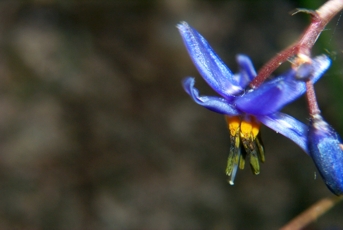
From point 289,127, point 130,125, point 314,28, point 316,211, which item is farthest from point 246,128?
point 130,125

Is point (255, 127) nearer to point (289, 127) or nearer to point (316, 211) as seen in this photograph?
point (289, 127)

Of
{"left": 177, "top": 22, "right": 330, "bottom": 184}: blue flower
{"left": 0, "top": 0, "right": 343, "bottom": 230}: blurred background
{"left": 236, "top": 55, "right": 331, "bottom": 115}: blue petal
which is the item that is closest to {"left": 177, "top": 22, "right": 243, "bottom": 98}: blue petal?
{"left": 177, "top": 22, "right": 330, "bottom": 184}: blue flower

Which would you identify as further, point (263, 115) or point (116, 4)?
point (116, 4)

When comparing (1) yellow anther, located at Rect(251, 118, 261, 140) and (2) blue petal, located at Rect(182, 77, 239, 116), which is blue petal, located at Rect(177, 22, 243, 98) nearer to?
(2) blue petal, located at Rect(182, 77, 239, 116)

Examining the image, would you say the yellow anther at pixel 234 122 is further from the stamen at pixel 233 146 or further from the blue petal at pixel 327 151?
the blue petal at pixel 327 151

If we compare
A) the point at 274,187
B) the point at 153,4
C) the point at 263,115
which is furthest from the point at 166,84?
the point at 263,115

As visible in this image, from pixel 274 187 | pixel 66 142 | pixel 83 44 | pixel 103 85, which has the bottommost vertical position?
pixel 274 187

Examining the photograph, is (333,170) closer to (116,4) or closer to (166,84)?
(166,84)
